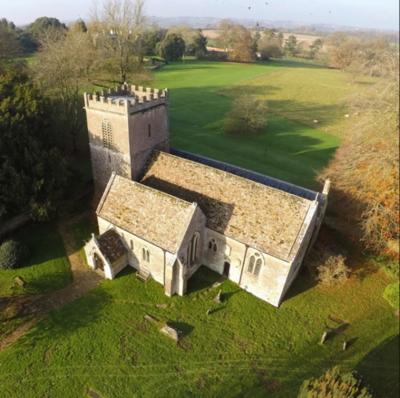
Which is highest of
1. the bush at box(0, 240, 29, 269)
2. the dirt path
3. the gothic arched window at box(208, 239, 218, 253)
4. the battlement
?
the battlement

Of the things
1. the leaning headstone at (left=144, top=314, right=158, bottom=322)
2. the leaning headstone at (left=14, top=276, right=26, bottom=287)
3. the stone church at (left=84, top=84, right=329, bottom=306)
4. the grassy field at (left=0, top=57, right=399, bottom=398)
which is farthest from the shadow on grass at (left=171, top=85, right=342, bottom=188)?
the leaning headstone at (left=14, top=276, right=26, bottom=287)

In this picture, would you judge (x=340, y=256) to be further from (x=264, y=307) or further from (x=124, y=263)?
(x=124, y=263)

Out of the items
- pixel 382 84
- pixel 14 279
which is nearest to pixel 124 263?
pixel 14 279

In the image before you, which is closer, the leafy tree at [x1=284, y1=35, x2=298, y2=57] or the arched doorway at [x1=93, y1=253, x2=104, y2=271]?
the arched doorway at [x1=93, y1=253, x2=104, y2=271]

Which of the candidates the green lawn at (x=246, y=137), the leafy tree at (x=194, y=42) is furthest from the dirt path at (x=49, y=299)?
the leafy tree at (x=194, y=42)

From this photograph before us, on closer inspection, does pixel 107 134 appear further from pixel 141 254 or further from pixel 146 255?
pixel 146 255

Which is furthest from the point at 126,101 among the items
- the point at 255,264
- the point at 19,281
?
the point at 19,281

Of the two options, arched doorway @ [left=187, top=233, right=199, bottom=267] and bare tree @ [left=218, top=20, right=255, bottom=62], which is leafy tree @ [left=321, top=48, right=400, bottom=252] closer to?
arched doorway @ [left=187, top=233, right=199, bottom=267]
